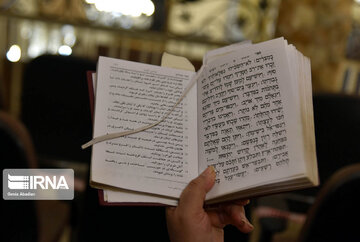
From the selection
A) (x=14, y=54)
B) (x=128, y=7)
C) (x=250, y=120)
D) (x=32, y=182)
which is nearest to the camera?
(x=250, y=120)

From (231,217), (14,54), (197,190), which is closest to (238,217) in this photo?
(231,217)

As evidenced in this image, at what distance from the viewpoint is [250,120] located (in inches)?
25.9

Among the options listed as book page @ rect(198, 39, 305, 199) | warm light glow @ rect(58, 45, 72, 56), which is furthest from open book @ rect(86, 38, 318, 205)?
warm light glow @ rect(58, 45, 72, 56)

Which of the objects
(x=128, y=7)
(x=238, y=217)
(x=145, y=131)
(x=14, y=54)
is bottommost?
(x=238, y=217)

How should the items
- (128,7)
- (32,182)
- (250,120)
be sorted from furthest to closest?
(128,7), (32,182), (250,120)

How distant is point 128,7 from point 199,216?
9.28 ft

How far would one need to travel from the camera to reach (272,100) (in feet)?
2.13

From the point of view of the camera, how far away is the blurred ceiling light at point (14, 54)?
9.98 ft

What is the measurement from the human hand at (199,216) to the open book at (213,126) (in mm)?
18

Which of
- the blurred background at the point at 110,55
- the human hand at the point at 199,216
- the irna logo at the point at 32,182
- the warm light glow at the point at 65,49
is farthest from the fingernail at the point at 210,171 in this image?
the warm light glow at the point at 65,49

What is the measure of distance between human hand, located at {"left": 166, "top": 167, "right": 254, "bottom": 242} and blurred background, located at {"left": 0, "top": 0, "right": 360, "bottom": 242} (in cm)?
27

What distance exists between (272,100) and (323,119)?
1.15 meters

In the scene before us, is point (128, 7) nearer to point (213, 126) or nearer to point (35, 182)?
point (35, 182)

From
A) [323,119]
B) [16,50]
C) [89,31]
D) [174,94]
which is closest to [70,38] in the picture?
[89,31]
